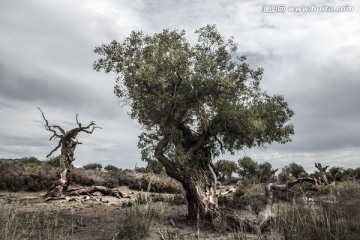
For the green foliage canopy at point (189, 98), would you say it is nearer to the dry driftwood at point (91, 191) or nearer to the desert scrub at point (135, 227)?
the desert scrub at point (135, 227)

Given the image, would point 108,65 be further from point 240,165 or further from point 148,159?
point 240,165

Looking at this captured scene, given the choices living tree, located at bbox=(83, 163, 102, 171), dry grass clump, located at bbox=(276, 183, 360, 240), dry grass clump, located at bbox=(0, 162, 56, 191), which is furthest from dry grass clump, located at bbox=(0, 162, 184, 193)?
living tree, located at bbox=(83, 163, 102, 171)

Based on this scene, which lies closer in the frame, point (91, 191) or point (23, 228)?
point (23, 228)

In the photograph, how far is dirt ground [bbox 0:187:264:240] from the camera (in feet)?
38.3

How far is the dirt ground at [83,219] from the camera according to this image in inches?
460

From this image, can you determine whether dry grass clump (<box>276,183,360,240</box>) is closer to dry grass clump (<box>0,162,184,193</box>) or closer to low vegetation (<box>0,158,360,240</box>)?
low vegetation (<box>0,158,360,240</box>)

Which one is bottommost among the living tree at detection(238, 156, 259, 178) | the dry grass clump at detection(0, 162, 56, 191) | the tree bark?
the tree bark

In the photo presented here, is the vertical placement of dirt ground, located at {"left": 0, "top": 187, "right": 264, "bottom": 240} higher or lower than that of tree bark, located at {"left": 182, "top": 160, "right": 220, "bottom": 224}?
lower

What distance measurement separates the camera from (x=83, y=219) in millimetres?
15844

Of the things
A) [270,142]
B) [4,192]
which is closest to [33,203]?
[4,192]

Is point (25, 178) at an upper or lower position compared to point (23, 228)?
upper

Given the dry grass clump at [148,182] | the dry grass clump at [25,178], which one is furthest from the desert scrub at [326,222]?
the dry grass clump at [148,182]

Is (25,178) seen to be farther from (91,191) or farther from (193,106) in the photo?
(193,106)

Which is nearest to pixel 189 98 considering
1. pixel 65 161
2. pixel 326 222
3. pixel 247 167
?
pixel 326 222
